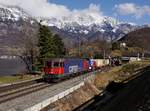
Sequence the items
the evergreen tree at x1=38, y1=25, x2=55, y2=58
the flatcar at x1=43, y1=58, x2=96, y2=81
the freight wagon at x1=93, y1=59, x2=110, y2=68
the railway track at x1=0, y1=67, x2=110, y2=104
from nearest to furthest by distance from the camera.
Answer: the railway track at x1=0, y1=67, x2=110, y2=104, the flatcar at x1=43, y1=58, x2=96, y2=81, the evergreen tree at x1=38, y1=25, x2=55, y2=58, the freight wagon at x1=93, y1=59, x2=110, y2=68

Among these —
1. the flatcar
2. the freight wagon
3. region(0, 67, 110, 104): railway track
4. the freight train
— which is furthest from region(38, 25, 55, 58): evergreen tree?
region(0, 67, 110, 104): railway track

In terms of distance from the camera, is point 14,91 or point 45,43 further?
point 45,43

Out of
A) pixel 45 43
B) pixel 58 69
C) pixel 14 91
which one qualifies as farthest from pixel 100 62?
pixel 14 91

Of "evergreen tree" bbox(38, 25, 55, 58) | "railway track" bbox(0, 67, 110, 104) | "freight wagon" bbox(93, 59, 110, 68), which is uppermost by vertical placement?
"evergreen tree" bbox(38, 25, 55, 58)

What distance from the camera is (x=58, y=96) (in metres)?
40.6

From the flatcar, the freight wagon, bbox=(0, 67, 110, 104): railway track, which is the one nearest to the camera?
bbox=(0, 67, 110, 104): railway track

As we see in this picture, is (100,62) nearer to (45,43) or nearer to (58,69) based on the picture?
(45,43)

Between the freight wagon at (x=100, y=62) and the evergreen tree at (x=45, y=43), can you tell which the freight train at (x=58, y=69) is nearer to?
the evergreen tree at (x=45, y=43)

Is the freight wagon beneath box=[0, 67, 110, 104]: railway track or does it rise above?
above

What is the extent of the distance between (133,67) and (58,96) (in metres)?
86.9

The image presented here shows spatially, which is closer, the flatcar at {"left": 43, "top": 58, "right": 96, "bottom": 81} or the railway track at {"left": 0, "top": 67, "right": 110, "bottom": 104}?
the railway track at {"left": 0, "top": 67, "right": 110, "bottom": 104}

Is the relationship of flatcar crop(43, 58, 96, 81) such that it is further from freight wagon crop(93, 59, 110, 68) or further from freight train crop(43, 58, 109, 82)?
freight wagon crop(93, 59, 110, 68)

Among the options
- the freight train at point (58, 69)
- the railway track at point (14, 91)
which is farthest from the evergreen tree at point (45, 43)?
the railway track at point (14, 91)

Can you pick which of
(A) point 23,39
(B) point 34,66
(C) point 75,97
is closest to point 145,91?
(C) point 75,97
